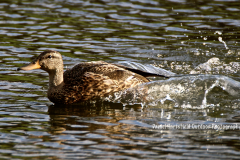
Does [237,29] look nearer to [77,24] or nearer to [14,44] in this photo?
[77,24]

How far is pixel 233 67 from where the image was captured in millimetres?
10461

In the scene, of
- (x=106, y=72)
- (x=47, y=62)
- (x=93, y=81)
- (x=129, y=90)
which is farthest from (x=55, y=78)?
(x=129, y=90)

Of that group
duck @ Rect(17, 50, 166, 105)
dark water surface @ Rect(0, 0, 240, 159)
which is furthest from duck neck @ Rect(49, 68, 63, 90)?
dark water surface @ Rect(0, 0, 240, 159)

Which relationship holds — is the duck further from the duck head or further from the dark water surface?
the dark water surface

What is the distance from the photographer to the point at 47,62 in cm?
855

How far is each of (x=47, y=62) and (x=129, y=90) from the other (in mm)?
1778

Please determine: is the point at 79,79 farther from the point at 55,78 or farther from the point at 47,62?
the point at 47,62

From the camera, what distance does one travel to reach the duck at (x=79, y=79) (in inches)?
338

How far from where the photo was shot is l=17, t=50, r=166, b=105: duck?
8580 mm

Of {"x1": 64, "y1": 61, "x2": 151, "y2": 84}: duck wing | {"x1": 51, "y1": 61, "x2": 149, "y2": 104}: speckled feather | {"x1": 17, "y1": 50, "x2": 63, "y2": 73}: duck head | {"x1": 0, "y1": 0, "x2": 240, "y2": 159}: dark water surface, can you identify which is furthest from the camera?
{"x1": 64, "y1": 61, "x2": 151, "y2": 84}: duck wing

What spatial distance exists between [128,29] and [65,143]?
825 cm

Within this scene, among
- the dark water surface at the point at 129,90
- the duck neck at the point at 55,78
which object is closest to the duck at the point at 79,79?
the duck neck at the point at 55,78

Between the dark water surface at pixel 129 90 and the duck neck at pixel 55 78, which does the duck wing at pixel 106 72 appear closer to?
the duck neck at pixel 55 78

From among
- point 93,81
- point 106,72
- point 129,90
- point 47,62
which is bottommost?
point 129,90
